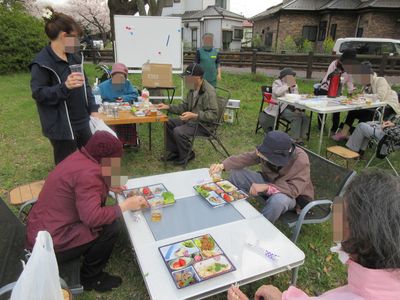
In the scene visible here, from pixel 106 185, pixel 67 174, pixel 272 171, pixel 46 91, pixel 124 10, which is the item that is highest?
pixel 124 10

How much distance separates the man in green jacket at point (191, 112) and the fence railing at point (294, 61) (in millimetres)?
8731

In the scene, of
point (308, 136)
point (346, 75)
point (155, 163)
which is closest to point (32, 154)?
point (155, 163)

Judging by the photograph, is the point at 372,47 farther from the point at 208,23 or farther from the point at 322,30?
the point at 208,23

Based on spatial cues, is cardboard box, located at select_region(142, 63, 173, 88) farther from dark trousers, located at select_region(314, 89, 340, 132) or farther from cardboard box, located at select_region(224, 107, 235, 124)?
dark trousers, located at select_region(314, 89, 340, 132)

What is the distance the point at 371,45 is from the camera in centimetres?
1220

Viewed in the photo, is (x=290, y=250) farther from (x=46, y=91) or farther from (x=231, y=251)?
(x=46, y=91)

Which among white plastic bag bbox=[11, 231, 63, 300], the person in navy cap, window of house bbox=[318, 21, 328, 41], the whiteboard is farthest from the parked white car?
white plastic bag bbox=[11, 231, 63, 300]

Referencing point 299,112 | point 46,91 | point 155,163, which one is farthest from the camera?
point 299,112

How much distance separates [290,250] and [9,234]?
193 cm

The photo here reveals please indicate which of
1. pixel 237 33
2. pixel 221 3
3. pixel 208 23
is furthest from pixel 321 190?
pixel 221 3

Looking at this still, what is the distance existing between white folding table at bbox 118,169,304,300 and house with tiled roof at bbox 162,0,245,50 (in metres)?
25.2

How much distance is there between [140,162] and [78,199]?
2676 mm

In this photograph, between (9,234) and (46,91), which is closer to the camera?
(9,234)

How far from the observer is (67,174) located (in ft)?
6.12
